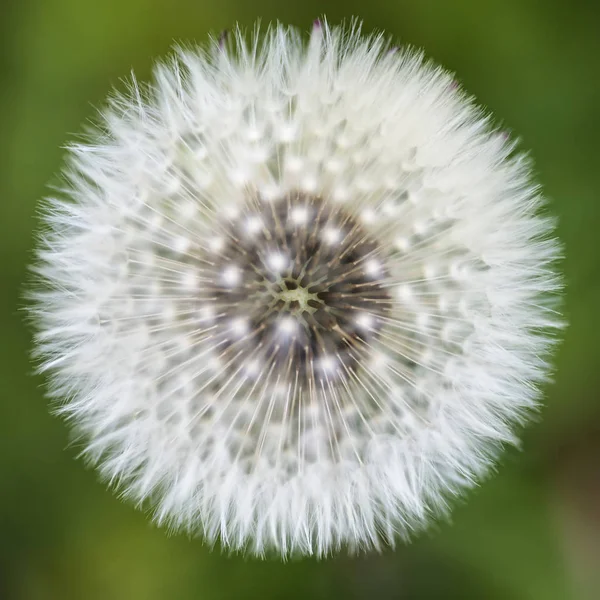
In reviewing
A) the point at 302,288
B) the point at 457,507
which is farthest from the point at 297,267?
the point at 457,507

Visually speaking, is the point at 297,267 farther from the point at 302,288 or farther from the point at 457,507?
the point at 457,507

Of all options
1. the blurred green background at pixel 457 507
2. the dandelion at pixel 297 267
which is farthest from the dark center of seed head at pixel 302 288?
the blurred green background at pixel 457 507

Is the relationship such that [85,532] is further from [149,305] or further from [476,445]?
[476,445]

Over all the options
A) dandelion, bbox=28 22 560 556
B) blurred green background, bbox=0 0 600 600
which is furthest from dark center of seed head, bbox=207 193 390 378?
blurred green background, bbox=0 0 600 600

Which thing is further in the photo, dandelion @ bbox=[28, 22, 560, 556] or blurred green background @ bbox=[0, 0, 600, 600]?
blurred green background @ bbox=[0, 0, 600, 600]

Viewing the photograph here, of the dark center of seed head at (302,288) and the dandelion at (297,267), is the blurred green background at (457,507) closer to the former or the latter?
the dandelion at (297,267)

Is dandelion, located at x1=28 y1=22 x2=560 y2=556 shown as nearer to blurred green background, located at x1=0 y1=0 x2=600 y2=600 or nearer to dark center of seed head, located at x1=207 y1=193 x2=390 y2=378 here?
dark center of seed head, located at x1=207 y1=193 x2=390 y2=378
